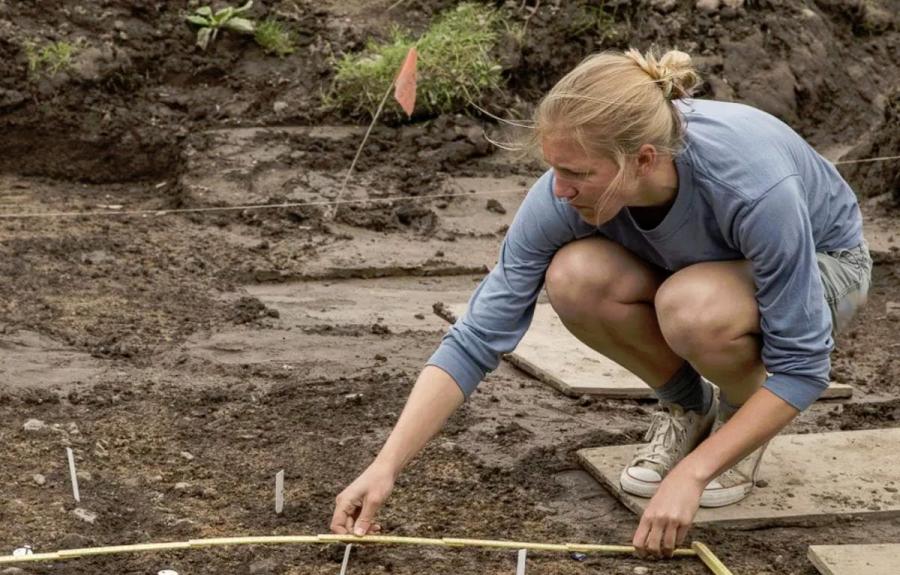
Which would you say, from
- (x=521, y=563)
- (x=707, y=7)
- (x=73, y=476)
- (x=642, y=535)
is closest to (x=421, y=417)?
(x=521, y=563)

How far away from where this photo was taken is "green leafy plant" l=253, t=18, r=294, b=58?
25.1ft

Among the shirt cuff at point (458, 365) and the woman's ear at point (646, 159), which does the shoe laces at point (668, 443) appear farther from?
the woman's ear at point (646, 159)

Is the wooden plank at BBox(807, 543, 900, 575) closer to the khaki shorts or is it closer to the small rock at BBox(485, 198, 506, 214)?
the khaki shorts

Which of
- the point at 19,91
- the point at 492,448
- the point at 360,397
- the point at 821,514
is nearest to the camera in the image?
the point at 821,514

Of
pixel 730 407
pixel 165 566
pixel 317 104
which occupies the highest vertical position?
pixel 730 407

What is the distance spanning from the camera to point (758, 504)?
3.46m

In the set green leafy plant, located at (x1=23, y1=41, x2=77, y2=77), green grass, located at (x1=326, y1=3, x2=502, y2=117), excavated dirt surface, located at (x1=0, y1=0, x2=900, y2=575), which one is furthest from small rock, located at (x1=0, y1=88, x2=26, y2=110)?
green grass, located at (x1=326, y1=3, x2=502, y2=117)

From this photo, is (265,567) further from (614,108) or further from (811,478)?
(811,478)

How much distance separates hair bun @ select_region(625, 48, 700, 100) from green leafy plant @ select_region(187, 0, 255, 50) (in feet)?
16.6

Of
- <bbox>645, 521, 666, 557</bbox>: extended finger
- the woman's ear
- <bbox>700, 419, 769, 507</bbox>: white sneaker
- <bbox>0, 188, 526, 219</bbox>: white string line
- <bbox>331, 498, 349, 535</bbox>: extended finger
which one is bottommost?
<bbox>0, 188, 526, 219</bbox>: white string line

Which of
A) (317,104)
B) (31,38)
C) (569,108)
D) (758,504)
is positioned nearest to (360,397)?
(758,504)

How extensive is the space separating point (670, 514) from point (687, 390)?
2.64 feet

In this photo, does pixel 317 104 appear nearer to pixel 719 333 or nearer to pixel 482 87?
pixel 482 87

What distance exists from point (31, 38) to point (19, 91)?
0.33 meters
